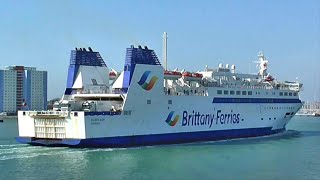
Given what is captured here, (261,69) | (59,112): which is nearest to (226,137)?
(261,69)

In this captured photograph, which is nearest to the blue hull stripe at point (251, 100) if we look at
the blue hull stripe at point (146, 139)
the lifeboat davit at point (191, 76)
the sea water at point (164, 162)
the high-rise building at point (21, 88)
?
the lifeboat davit at point (191, 76)

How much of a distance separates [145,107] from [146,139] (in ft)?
6.51

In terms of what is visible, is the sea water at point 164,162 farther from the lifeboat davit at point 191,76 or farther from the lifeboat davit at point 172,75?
the lifeboat davit at point 191,76

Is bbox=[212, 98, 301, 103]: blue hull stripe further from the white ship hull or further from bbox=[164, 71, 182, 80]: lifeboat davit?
bbox=[164, 71, 182, 80]: lifeboat davit

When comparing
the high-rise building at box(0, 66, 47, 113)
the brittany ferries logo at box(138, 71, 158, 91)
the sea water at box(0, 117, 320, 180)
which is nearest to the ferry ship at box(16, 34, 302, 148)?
the brittany ferries logo at box(138, 71, 158, 91)

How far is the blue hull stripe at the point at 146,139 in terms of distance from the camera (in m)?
27.0

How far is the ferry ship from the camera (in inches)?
1077

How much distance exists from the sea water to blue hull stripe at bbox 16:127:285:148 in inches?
17.7

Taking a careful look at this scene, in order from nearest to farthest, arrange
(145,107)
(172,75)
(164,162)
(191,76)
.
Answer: (164,162) → (145,107) → (172,75) → (191,76)

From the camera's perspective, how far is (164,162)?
23.3 metres

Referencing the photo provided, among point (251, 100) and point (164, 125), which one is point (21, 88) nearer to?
point (251, 100)

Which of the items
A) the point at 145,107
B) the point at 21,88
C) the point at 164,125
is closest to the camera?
the point at 145,107

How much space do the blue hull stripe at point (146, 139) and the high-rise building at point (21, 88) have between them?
211 feet

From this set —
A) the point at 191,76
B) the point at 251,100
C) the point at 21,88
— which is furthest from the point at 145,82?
the point at 21,88
